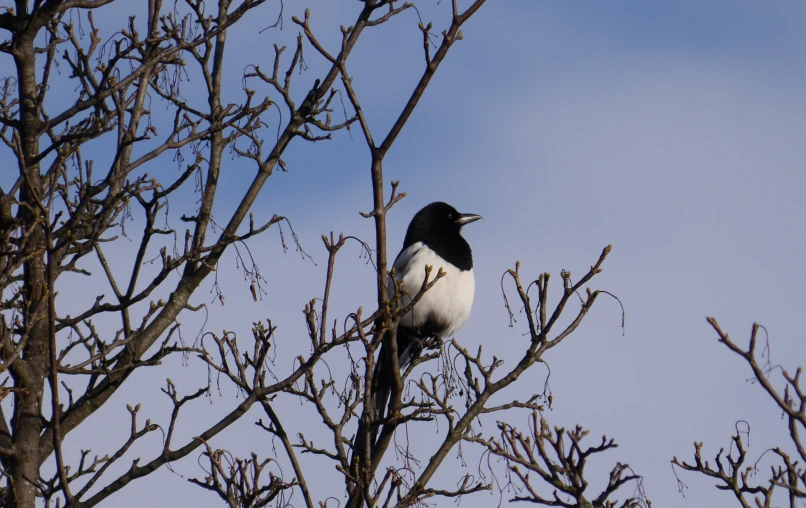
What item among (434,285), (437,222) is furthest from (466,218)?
(434,285)

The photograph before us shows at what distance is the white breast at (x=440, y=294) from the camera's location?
25.7ft

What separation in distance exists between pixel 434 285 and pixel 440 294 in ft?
0.35

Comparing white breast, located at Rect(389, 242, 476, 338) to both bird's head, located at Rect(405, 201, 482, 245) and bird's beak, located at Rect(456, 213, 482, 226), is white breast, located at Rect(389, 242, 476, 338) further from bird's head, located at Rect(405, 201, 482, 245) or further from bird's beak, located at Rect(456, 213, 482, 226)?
bird's beak, located at Rect(456, 213, 482, 226)

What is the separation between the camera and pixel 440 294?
7871mm

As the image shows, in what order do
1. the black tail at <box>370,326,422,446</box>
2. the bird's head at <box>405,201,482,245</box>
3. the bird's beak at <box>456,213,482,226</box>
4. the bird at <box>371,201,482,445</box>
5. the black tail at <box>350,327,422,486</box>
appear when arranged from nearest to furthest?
the black tail at <box>350,327,422,486</box>
the black tail at <box>370,326,422,446</box>
the bird at <box>371,201,482,445</box>
the bird's head at <box>405,201,482,245</box>
the bird's beak at <box>456,213,482,226</box>

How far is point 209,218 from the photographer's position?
20.1ft

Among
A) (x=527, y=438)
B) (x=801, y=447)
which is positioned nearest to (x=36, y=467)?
(x=527, y=438)

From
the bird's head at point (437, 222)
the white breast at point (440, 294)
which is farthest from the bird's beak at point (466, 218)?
the white breast at point (440, 294)

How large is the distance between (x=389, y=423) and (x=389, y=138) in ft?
4.61

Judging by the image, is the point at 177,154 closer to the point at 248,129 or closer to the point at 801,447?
the point at 248,129

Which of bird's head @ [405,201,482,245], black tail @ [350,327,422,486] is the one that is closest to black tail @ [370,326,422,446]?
black tail @ [350,327,422,486]

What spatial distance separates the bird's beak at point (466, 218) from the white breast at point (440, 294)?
0.59 meters

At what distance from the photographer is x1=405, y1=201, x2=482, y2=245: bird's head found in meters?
8.38

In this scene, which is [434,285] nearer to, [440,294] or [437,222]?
[440,294]
